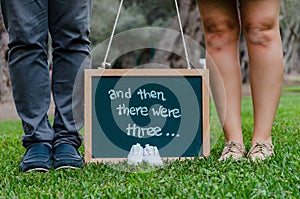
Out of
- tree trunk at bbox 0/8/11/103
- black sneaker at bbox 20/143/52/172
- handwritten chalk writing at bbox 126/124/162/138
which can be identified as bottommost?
black sneaker at bbox 20/143/52/172

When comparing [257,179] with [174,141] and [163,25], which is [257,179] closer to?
[174,141]

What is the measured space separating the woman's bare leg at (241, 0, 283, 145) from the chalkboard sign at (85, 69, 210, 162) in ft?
0.78

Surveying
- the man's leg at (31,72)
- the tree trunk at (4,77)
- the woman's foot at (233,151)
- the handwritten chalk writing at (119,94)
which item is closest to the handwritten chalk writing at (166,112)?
the handwritten chalk writing at (119,94)

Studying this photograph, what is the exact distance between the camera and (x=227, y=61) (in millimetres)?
2611

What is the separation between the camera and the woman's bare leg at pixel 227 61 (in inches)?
102

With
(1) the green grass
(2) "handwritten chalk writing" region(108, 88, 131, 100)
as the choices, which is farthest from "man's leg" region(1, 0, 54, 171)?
(2) "handwritten chalk writing" region(108, 88, 131, 100)

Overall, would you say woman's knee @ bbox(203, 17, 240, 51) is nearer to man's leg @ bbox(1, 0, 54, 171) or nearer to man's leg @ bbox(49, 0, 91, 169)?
man's leg @ bbox(49, 0, 91, 169)

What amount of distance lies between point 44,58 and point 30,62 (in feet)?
0.27

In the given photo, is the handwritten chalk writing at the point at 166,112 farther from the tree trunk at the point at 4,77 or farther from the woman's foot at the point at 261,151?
the tree trunk at the point at 4,77

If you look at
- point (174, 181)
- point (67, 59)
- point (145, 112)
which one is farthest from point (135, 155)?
point (67, 59)

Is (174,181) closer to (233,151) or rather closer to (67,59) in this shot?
(233,151)

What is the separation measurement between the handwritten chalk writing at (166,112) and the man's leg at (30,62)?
0.49 m

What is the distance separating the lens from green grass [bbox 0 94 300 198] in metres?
1.88

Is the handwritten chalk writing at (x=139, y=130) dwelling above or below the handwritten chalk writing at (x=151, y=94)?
below
